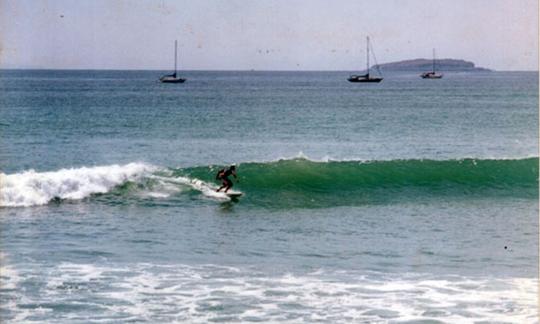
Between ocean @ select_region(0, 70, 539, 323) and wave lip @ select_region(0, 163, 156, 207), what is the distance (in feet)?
0.21

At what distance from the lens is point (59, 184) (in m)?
24.1

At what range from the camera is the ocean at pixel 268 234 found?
12461 millimetres

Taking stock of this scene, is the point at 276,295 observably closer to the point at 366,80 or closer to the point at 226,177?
the point at 226,177

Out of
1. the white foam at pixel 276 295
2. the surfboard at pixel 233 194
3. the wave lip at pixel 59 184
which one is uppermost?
the wave lip at pixel 59 184

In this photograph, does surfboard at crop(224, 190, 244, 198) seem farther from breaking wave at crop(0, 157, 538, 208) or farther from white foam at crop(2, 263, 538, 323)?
white foam at crop(2, 263, 538, 323)

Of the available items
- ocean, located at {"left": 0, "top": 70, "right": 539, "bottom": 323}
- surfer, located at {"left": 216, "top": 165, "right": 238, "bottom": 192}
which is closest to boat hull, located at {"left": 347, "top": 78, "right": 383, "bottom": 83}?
ocean, located at {"left": 0, "top": 70, "right": 539, "bottom": 323}

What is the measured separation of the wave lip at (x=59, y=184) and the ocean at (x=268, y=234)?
0.06 meters

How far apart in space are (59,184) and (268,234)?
8308mm

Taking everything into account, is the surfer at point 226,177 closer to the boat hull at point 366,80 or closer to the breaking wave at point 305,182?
the breaking wave at point 305,182

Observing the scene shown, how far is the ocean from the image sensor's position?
1246 cm

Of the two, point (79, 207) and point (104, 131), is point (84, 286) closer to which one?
point (79, 207)

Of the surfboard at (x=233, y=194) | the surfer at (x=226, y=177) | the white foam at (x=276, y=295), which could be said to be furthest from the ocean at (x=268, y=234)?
the surfer at (x=226, y=177)

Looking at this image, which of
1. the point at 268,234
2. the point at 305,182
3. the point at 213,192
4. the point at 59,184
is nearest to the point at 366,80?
the point at 305,182

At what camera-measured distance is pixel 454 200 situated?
2439cm
